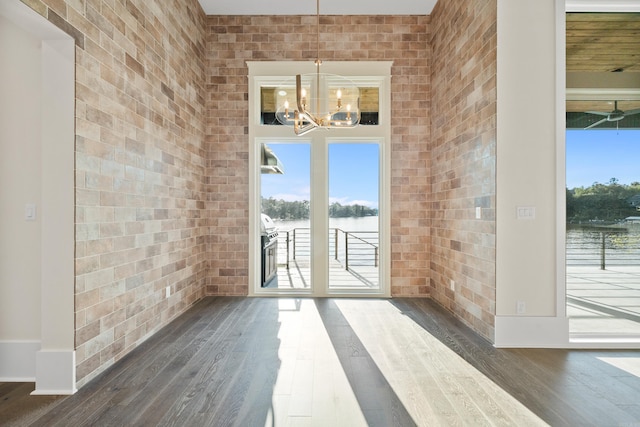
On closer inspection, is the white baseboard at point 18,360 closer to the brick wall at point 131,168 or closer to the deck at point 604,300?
the brick wall at point 131,168

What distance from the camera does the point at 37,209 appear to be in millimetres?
2488

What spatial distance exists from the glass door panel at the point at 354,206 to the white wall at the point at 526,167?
2.10 meters

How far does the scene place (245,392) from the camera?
91.8 inches

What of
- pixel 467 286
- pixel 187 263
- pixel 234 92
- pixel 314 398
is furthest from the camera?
pixel 234 92

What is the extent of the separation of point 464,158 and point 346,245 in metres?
2.09

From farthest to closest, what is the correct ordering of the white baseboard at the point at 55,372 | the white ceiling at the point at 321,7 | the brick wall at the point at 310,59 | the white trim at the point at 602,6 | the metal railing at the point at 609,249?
1. the brick wall at the point at 310,59
2. the white ceiling at the point at 321,7
3. the metal railing at the point at 609,249
4. the white trim at the point at 602,6
5. the white baseboard at the point at 55,372

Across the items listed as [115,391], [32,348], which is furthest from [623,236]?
[32,348]

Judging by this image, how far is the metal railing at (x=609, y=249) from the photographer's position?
336cm

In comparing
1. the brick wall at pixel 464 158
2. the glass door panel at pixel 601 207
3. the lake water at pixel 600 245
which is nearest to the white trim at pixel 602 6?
the brick wall at pixel 464 158

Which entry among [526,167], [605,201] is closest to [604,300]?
[605,201]

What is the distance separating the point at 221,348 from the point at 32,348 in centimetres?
137

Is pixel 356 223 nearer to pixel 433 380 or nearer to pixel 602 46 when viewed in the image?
pixel 433 380

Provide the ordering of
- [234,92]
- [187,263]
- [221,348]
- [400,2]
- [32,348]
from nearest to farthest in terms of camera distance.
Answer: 1. [32,348]
2. [221,348]
3. [187,263]
4. [400,2]
5. [234,92]

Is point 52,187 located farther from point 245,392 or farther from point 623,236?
point 623,236
